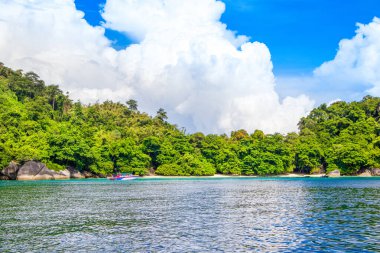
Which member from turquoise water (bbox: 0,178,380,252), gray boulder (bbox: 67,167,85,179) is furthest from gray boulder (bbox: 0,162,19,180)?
turquoise water (bbox: 0,178,380,252)

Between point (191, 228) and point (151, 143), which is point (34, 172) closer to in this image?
point (151, 143)

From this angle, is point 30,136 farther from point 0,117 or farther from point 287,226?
point 287,226

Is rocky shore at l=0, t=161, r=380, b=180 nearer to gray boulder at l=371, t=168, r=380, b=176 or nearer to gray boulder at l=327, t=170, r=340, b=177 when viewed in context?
gray boulder at l=327, t=170, r=340, b=177

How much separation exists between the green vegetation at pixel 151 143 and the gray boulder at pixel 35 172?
5.97 ft

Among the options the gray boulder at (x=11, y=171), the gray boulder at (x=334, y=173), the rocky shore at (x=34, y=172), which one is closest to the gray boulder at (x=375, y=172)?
the gray boulder at (x=334, y=173)

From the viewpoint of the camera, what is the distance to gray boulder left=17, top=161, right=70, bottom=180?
351 ft

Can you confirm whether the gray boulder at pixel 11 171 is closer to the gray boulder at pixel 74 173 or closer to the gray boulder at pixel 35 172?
the gray boulder at pixel 35 172

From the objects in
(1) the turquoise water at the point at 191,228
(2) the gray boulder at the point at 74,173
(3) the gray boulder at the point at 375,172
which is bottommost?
(1) the turquoise water at the point at 191,228

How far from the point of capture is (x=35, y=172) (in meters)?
110

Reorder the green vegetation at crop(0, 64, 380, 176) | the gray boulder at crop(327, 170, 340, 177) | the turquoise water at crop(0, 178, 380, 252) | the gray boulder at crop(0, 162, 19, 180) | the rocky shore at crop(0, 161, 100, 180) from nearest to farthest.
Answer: the turquoise water at crop(0, 178, 380, 252) < the gray boulder at crop(0, 162, 19, 180) < the rocky shore at crop(0, 161, 100, 180) < the green vegetation at crop(0, 64, 380, 176) < the gray boulder at crop(327, 170, 340, 177)

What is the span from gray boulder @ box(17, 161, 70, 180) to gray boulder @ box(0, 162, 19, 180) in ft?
3.69

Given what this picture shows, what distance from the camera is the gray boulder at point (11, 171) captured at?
105m

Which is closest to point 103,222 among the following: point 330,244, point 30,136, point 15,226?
point 15,226

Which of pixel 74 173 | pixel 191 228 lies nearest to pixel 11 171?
pixel 74 173
